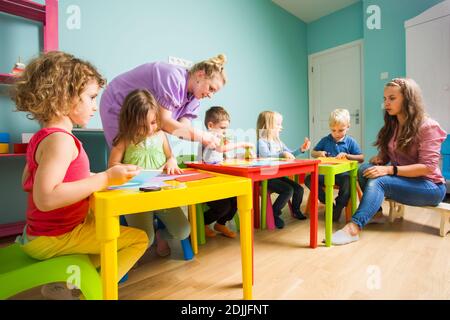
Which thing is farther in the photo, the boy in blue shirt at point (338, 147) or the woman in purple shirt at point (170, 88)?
the boy in blue shirt at point (338, 147)

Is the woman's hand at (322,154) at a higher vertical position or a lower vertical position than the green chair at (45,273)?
higher

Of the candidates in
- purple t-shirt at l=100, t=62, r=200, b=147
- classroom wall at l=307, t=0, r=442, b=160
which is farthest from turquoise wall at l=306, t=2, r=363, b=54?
purple t-shirt at l=100, t=62, r=200, b=147

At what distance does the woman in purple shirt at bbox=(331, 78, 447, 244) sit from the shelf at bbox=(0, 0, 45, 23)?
229cm

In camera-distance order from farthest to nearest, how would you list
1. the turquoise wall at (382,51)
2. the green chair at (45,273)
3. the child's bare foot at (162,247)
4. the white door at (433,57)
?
the turquoise wall at (382,51)
the white door at (433,57)
the child's bare foot at (162,247)
the green chair at (45,273)

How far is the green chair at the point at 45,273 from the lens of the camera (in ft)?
2.04

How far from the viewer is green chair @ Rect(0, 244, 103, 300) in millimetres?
→ 622

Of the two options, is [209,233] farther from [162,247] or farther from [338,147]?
[338,147]

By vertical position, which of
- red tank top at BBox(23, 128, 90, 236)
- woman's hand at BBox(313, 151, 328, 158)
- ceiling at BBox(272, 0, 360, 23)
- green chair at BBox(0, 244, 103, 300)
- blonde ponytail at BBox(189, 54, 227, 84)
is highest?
ceiling at BBox(272, 0, 360, 23)

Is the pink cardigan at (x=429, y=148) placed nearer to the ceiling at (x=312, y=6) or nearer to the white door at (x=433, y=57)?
the white door at (x=433, y=57)

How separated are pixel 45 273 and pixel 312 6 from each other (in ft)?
13.8

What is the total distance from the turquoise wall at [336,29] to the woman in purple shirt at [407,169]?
2.36m

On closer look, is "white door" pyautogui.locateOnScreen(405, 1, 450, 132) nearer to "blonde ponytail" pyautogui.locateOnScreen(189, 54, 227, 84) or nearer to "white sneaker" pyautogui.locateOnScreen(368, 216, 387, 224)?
"white sneaker" pyautogui.locateOnScreen(368, 216, 387, 224)

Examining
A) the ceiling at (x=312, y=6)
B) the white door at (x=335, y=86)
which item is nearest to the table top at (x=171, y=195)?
the white door at (x=335, y=86)

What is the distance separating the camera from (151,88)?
1197 millimetres
